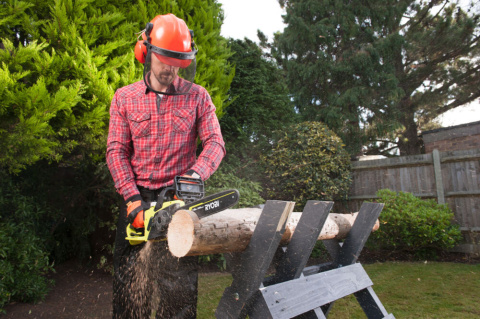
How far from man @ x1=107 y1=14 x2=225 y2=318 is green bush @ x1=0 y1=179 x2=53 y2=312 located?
160 cm

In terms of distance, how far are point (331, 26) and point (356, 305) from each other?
10.1 m

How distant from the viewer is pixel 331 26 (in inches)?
470

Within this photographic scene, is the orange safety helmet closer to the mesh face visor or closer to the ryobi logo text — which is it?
the mesh face visor

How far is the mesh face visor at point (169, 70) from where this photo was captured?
2098 millimetres

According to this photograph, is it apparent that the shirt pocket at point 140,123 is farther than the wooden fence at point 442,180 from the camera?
No

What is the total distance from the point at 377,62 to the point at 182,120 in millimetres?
10826

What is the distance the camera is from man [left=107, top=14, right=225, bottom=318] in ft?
7.50

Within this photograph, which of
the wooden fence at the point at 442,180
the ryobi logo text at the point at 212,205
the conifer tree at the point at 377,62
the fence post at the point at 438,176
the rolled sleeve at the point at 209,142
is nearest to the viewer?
the ryobi logo text at the point at 212,205

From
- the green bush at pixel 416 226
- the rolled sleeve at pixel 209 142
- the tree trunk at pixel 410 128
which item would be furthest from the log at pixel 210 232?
the tree trunk at pixel 410 128

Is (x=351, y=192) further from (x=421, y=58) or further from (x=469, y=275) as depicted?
(x=421, y=58)

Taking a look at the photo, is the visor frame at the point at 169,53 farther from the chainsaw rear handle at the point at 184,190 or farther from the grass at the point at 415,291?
the grass at the point at 415,291

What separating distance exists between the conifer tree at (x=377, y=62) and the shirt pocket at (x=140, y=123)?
9.61 m

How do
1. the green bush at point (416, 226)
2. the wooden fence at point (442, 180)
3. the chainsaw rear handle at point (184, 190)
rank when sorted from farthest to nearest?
the wooden fence at point (442, 180), the green bush at point (416, 226), the chainsaw rear handle at point (184, 190)

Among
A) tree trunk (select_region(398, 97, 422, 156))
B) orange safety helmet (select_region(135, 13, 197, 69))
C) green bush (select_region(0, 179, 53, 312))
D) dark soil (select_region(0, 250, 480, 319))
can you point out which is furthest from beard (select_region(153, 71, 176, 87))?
tree trunk (select_region(398, 97, 422, 156))
